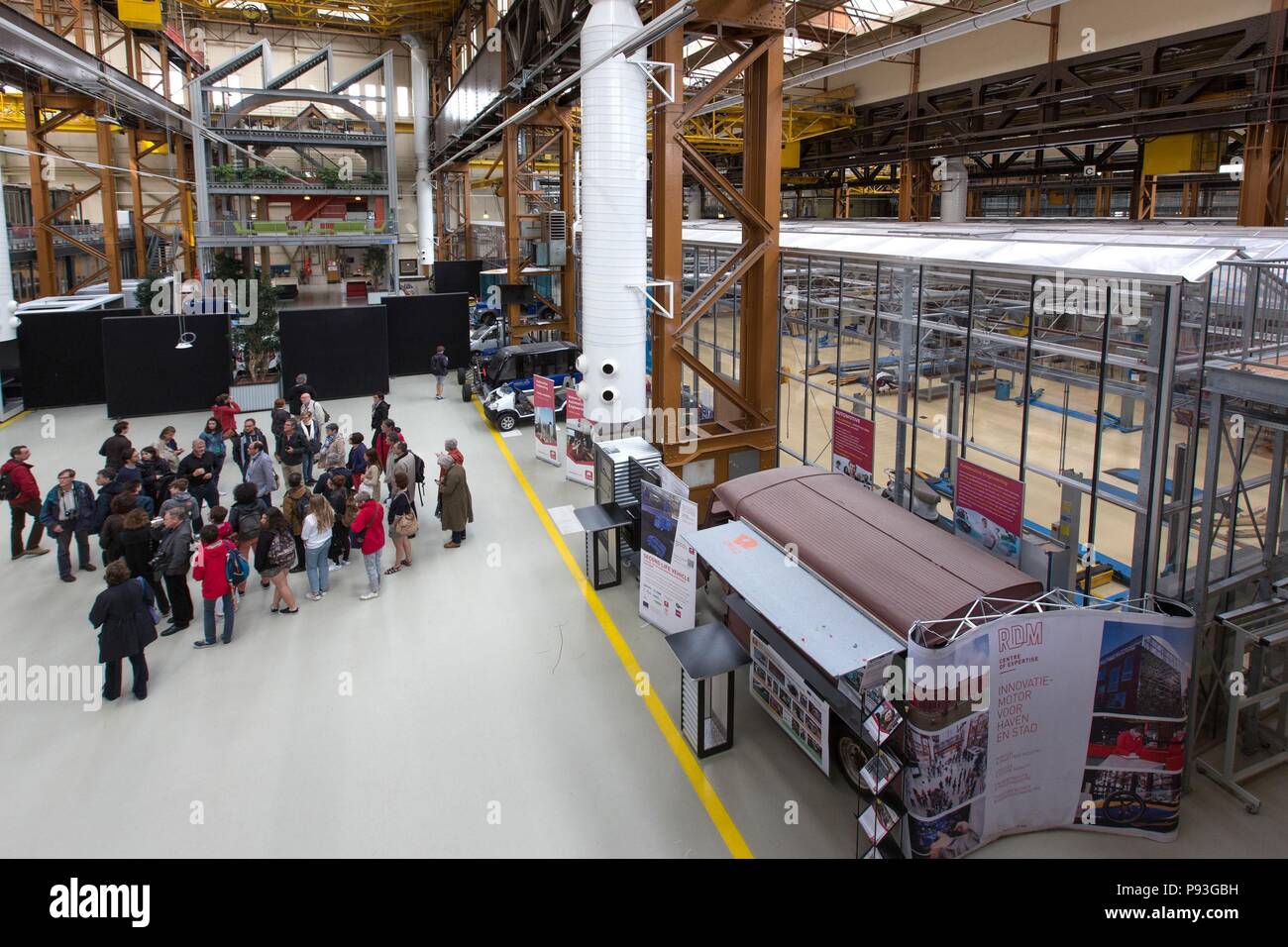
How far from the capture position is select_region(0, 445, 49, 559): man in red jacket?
36.9 feet

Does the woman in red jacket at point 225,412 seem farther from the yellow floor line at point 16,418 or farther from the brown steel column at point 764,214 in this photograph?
the brown steel column at point 764,214

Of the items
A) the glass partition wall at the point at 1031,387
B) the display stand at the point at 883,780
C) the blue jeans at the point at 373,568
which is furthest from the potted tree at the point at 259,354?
the display stand at the point at 883,780

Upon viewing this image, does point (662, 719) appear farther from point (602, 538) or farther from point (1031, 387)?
point (1031, 387)

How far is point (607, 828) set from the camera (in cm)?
673

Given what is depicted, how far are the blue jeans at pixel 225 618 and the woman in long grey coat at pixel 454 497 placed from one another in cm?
344

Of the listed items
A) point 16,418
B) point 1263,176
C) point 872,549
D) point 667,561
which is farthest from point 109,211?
point 1263,176

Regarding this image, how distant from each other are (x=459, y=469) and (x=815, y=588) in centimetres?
670

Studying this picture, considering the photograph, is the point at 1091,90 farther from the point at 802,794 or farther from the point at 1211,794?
the point at 802,794

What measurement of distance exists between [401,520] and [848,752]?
709cm

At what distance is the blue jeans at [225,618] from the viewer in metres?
9.54

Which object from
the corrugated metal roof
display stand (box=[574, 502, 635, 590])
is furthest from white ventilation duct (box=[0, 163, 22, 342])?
the corrugated metal roof

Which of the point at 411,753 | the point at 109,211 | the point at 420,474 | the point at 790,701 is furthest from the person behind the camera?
the point at 109,211

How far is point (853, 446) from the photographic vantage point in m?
10.8

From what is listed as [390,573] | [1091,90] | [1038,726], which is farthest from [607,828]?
[1091,90]
